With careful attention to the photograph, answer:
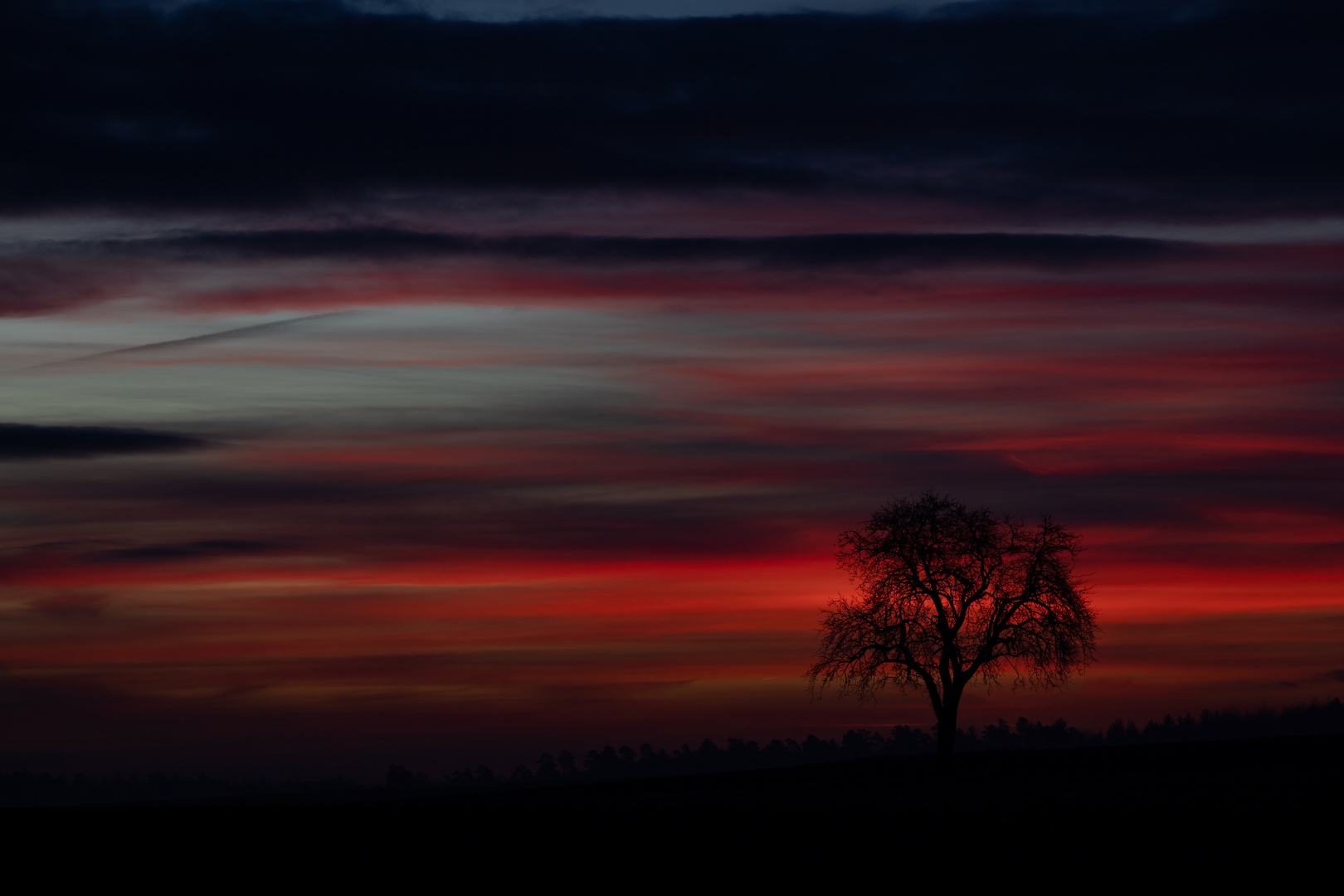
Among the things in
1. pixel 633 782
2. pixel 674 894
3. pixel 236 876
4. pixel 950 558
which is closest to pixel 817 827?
pixel 674 894

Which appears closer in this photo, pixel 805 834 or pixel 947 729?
pixel 805 834

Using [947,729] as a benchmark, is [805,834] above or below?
Result: below

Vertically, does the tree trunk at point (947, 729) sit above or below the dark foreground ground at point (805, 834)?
above

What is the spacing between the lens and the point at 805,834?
A: 33.0 meters

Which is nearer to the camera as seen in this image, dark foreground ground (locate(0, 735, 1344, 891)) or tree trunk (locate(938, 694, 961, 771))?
dark foreground ground (locate(0, 735, 1344, 891))

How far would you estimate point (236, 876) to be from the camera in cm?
2784

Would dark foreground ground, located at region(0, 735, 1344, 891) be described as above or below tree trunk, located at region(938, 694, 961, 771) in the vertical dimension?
below

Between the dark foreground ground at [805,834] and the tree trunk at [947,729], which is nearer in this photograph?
the dark foreground ground at [805,834]

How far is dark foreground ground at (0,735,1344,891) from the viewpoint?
89.5ft

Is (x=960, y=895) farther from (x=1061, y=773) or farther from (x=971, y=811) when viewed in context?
(x=1061, y=773)

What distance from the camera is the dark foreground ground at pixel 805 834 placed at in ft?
89.5

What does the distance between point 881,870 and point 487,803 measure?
2272cm

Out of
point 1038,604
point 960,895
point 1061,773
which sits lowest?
point 960,895

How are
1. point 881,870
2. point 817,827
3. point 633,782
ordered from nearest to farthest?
1. point 881,870
2. point 817,827
3. point 633,782
